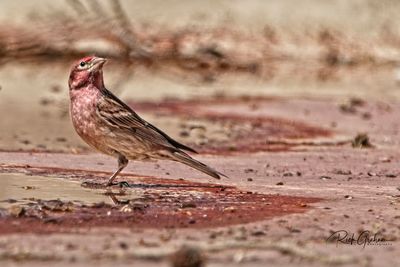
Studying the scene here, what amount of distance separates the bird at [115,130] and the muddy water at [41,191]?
0.57 meters

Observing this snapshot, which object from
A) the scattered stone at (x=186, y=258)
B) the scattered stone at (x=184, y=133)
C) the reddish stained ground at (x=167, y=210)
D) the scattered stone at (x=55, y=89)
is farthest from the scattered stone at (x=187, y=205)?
the scattered stone at (x=55, y=89)

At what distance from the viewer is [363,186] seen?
10.4 metres

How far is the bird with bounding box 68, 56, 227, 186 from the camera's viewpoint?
10.2 meters

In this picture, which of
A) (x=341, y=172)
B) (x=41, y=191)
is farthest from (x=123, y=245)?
(x=341, y=172)

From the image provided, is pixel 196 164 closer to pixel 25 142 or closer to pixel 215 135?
pixel 25 142

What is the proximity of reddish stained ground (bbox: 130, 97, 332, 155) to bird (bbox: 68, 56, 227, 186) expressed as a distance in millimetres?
2251

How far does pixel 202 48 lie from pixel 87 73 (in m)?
9.53

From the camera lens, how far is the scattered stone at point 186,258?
6.50 m

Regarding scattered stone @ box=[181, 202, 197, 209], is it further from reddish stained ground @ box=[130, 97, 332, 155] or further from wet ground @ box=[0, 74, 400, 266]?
reddish stained ground @ box=[130, 97, 332, 155]

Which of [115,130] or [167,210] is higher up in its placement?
[115,130]

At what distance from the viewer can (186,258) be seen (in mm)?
6496

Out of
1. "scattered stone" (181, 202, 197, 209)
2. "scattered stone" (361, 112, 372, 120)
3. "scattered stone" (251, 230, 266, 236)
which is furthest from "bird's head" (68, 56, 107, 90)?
"scattered stone" (361, 112, 372, 120)

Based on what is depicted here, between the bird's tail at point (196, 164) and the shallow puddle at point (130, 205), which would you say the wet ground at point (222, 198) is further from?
the bird's tail at point (196, 164)

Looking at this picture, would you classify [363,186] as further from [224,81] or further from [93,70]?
[224,81]
